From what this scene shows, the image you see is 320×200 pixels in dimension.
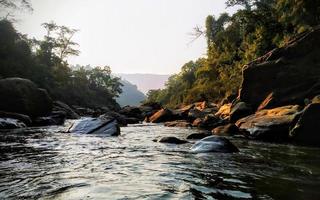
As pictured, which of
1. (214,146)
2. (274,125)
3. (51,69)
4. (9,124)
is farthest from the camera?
(51,69)

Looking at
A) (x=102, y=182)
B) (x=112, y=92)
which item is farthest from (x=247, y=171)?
(x=112, y=92)

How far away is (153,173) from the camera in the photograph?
21.0 feet

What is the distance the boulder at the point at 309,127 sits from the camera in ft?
36.4

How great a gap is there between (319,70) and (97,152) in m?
11.6

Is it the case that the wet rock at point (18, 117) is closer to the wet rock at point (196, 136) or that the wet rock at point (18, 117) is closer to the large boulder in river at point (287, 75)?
the wet rock at point (196, 136)

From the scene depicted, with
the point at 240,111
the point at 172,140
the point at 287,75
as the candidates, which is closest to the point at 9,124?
the point at 172,140

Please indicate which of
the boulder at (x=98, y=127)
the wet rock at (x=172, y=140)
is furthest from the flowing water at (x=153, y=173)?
the boulder at (x=98, y=127)

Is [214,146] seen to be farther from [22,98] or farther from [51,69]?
[51,69]

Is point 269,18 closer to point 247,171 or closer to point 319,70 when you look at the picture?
point 319,70

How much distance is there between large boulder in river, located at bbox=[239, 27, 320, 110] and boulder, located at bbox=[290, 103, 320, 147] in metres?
4.63

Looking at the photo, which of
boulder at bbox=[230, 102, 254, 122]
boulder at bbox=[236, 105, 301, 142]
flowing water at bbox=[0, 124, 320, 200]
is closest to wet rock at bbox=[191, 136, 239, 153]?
flowing water at bbox=[0, 124, 320, 200]

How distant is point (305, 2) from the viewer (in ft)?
81.4

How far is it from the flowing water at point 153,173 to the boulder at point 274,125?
7.29ft

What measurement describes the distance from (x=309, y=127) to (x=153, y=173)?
6888 millimetres
